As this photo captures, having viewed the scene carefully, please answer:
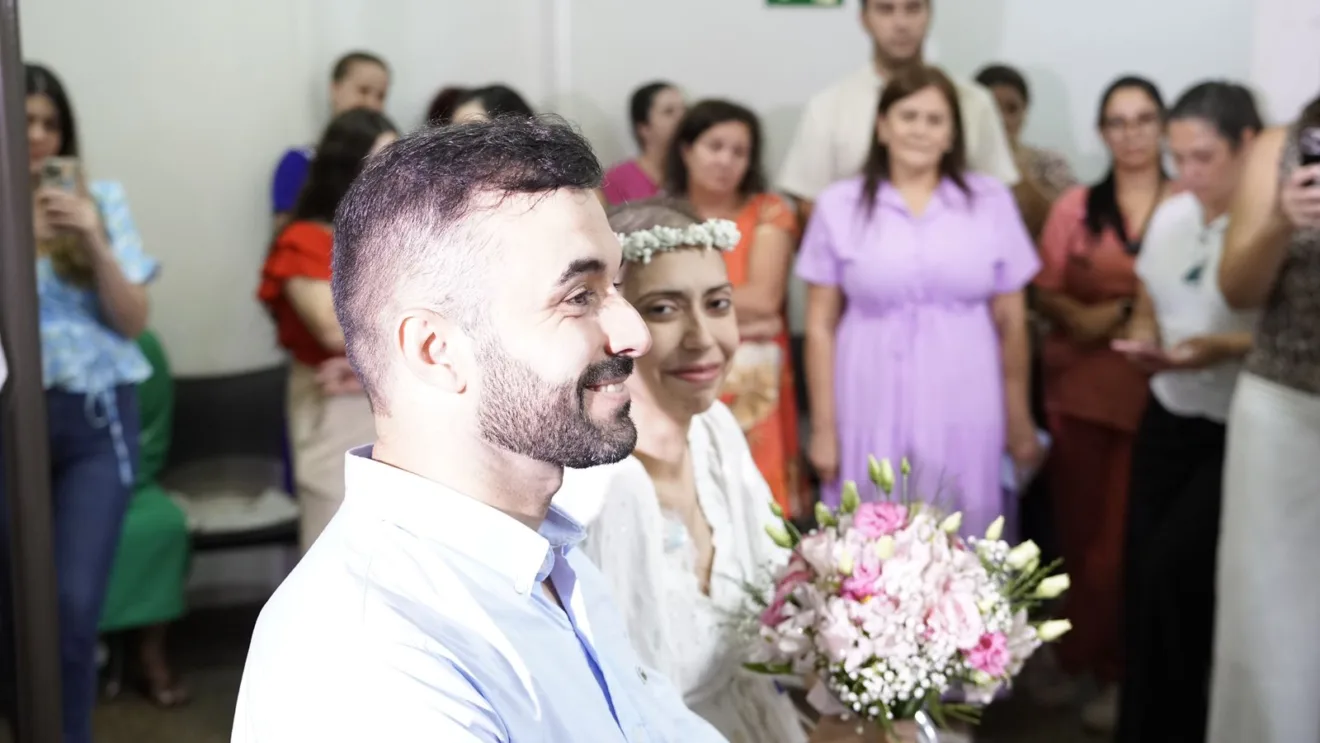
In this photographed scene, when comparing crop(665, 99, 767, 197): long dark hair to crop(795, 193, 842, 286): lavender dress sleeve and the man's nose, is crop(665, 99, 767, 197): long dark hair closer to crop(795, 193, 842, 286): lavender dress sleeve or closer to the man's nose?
crop(795, 193, 842, 286): lavender dress sleeve

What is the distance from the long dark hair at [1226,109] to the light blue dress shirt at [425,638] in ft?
7.57

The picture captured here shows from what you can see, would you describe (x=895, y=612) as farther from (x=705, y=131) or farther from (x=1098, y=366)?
(x=1098, y=366)

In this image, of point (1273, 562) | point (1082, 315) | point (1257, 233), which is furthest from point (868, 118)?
point (1273, 562)

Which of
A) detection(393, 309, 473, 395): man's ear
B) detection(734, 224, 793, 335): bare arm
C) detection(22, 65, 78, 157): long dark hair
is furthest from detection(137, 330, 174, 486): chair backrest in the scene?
detection(393, 309, 473, 395): man's ear

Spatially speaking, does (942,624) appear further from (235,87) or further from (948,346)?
(235,87)

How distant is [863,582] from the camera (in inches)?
58.9

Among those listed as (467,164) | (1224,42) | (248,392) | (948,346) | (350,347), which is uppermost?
(1224,42)

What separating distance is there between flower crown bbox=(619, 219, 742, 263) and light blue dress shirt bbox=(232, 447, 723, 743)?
0.54 meters

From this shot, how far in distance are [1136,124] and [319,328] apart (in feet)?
6.78

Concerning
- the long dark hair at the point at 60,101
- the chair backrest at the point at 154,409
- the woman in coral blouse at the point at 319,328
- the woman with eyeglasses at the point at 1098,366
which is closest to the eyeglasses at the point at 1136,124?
the woman with eyeglasses at the point at 1098,366

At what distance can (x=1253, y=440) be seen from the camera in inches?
96.9

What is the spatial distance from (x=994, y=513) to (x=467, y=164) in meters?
2.20

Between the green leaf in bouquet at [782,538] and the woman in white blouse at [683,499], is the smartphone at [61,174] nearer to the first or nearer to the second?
the woman in white blouse at [683,499]

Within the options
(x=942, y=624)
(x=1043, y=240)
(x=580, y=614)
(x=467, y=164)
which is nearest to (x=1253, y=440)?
(x=1043, y=240)
